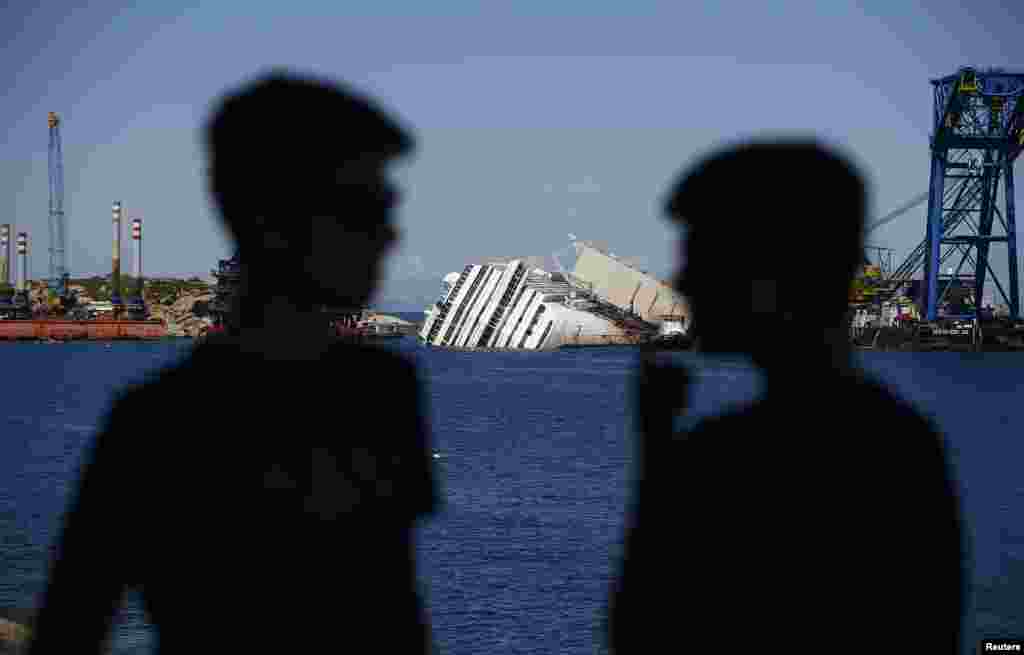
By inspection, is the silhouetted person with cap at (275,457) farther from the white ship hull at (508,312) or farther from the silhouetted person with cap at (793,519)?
the white ship hull at (508,312)

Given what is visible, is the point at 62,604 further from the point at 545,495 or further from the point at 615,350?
the point at 615,350

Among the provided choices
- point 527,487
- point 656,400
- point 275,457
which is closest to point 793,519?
point 656,400

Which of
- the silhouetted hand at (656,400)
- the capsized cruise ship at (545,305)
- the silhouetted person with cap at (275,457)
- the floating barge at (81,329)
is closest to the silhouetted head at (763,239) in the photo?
the silhouetted hand at (656,400)

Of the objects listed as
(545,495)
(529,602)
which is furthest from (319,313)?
(545,495)

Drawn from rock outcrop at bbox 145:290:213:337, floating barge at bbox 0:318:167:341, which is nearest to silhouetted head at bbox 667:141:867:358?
rock outcrop at bbox 145:290:213:337

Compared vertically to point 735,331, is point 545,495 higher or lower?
lower

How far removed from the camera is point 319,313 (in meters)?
2.35

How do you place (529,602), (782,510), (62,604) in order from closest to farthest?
Answer: (782,510), (62,604), (529,602)

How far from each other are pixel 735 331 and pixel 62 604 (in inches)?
46.5

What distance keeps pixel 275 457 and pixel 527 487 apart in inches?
1534

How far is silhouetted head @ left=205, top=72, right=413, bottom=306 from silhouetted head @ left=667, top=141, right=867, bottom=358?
59 cm

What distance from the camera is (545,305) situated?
122 m

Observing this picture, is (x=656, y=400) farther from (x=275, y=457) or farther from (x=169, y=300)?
(x=169, y=300)

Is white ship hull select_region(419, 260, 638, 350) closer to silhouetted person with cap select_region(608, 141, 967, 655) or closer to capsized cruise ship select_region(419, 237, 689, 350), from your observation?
capsized cruise ship select_region(419, 237, 689, 350)
